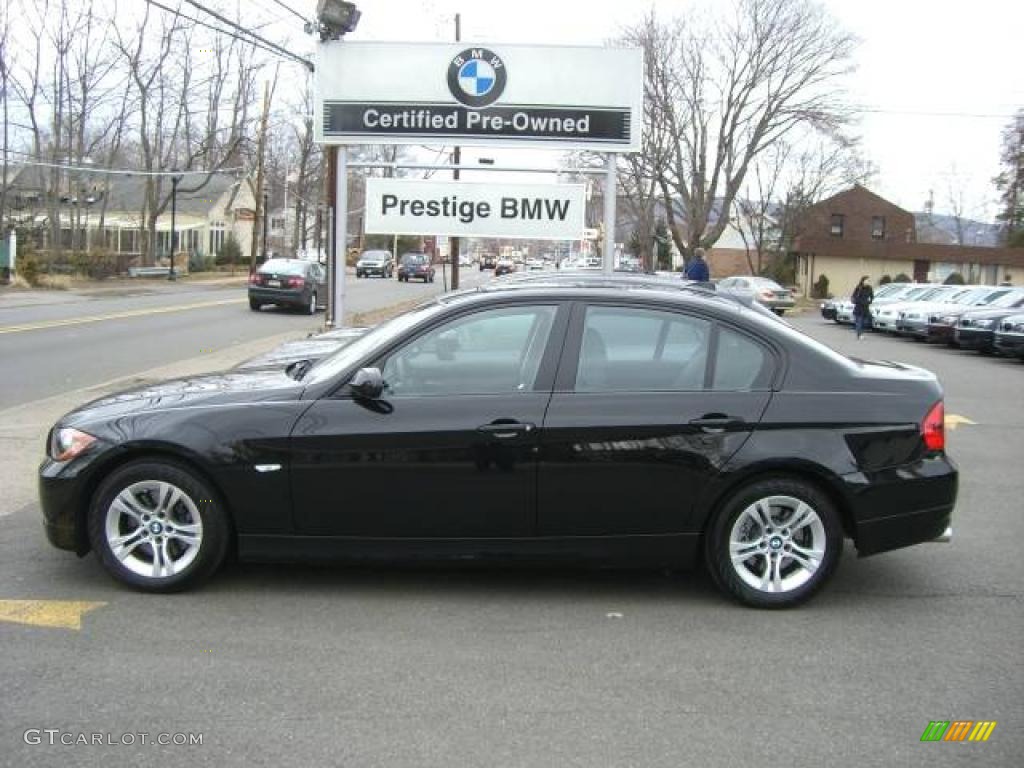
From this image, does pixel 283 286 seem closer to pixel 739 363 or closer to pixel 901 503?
pixel 739 363

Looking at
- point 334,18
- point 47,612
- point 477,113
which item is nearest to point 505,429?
point 47,612

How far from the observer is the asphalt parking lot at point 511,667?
3.48 meters

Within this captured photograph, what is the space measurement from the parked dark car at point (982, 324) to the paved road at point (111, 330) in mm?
14894

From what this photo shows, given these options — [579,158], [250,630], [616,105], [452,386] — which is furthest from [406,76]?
[579,158]

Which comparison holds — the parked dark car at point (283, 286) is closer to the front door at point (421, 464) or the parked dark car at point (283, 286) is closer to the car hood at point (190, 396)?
the car hood at point (190, 396)

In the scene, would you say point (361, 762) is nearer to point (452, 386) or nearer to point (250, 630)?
point (250, 630)

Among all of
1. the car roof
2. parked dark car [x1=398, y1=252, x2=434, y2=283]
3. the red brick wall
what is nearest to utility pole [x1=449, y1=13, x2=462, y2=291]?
the car roof

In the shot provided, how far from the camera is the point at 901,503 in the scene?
16.0 ft


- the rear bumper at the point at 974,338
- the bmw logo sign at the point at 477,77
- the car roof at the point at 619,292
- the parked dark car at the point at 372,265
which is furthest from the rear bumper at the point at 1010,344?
the parked dark car at the point at 372,265

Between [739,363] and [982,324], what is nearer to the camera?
[739,363]

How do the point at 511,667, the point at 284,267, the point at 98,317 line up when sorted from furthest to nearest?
1. the point at 284,267
2. the point at 98,317
3. the point at 511,667

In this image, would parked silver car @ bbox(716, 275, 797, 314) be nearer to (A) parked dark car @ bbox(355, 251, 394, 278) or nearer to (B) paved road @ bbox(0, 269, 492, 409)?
(B) paved road @ bbox(0, 269, 492, 409)

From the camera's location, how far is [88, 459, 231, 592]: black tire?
15.7 ft

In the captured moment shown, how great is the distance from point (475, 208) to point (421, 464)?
828 cm
